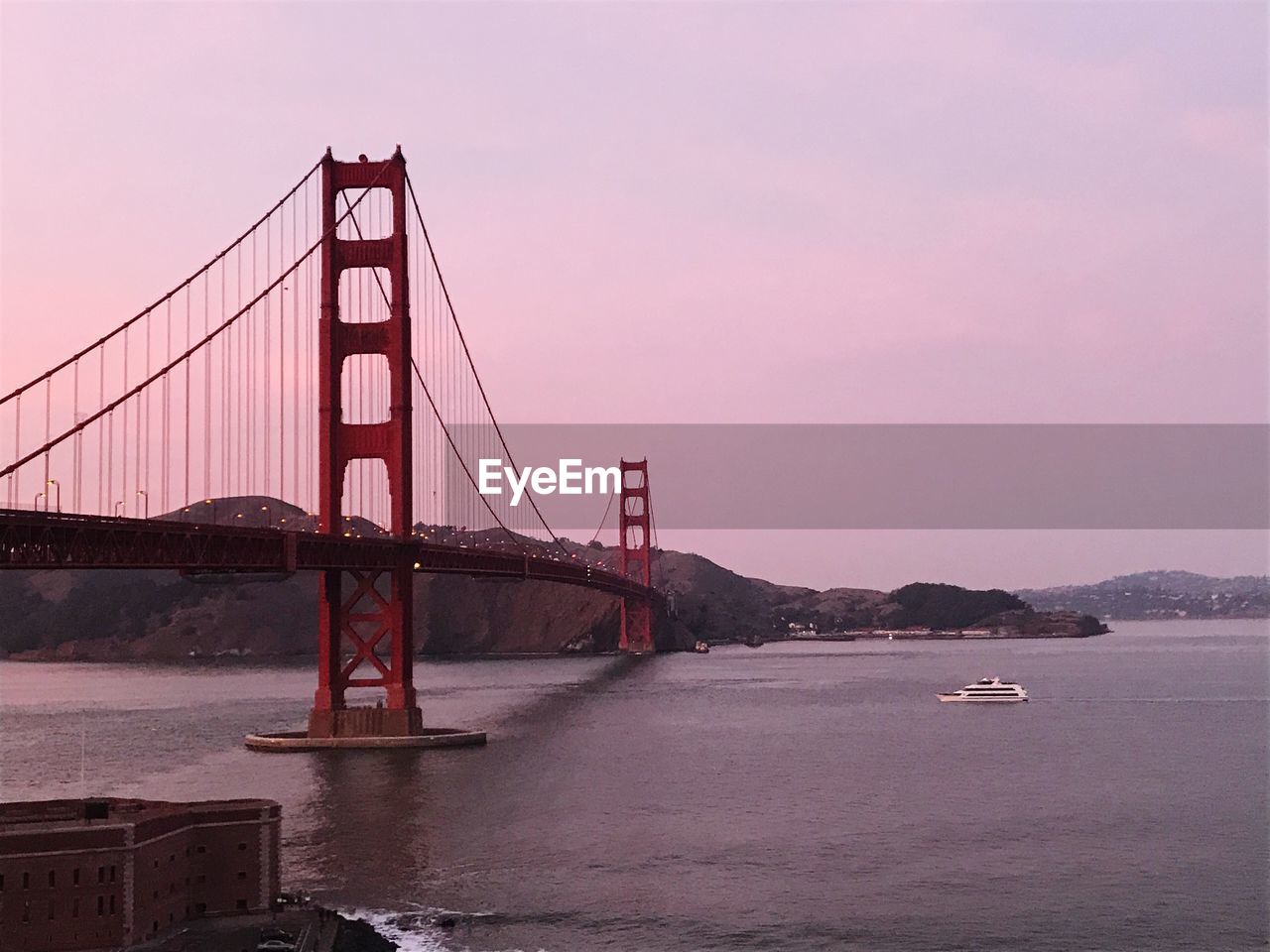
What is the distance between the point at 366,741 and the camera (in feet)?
Result: 184

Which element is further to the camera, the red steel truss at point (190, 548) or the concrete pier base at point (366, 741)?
the concrete pier base at point (366, 741)

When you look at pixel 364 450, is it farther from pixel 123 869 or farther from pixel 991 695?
pixel 991 695

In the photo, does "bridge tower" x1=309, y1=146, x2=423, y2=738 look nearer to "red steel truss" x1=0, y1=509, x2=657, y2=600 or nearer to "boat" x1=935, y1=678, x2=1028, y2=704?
"red steel truss" x1=0, y1=509, x2=657, y2=600

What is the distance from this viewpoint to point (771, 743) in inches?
2579

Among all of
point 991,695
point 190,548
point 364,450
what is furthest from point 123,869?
point 991,695

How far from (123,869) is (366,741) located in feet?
101

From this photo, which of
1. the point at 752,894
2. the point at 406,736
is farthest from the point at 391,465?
the point at 752,894

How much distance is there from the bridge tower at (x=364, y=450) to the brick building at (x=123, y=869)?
88.5ft

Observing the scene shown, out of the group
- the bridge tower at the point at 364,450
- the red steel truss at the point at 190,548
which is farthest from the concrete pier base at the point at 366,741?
the red steel truss at the point at 190,548

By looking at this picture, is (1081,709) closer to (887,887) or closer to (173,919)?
(887,887)

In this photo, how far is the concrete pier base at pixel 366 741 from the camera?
2203 inches

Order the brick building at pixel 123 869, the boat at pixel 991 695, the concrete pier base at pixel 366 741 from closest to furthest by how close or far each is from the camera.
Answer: the brick building at pixel 123 869 → the concrete pier base at pixel 366 741 → the boat at pixel 991 695

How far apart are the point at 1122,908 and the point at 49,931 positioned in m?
20.4

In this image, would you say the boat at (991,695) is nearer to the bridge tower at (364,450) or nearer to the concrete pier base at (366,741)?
the concrete pier base at (366,741)
